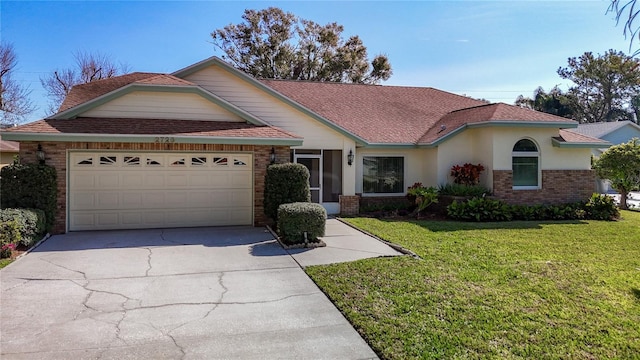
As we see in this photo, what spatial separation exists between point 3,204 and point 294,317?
829 centimetres

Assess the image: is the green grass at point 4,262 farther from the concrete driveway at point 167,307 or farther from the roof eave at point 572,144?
the roof eave at point 572,144

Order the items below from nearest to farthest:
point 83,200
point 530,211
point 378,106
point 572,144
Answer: point 83,200 → point 530,211 → point 572,144 → point 378,106

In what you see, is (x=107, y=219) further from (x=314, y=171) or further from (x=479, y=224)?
(x=479, y=224)

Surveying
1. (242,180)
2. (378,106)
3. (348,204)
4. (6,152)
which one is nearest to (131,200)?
(242,180)

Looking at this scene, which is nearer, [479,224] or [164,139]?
[164,139]

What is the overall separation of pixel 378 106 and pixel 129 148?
1129cm

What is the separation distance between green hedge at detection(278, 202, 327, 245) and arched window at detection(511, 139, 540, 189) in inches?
352

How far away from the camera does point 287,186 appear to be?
34.4 ft

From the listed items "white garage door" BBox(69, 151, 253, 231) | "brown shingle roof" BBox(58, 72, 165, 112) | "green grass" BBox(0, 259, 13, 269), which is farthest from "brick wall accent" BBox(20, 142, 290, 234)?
"green grass" BBox(0, 259, 13, 269)

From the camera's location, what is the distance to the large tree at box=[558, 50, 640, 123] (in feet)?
145

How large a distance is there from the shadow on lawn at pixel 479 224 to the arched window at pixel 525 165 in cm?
199


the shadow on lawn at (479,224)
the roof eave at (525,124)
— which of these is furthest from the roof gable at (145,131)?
the roof eave at (525,124)

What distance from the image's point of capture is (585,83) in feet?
153

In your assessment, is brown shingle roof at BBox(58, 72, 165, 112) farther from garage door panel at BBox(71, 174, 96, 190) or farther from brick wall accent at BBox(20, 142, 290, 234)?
garage door panel at BBox(71, 174, 96, 190)
